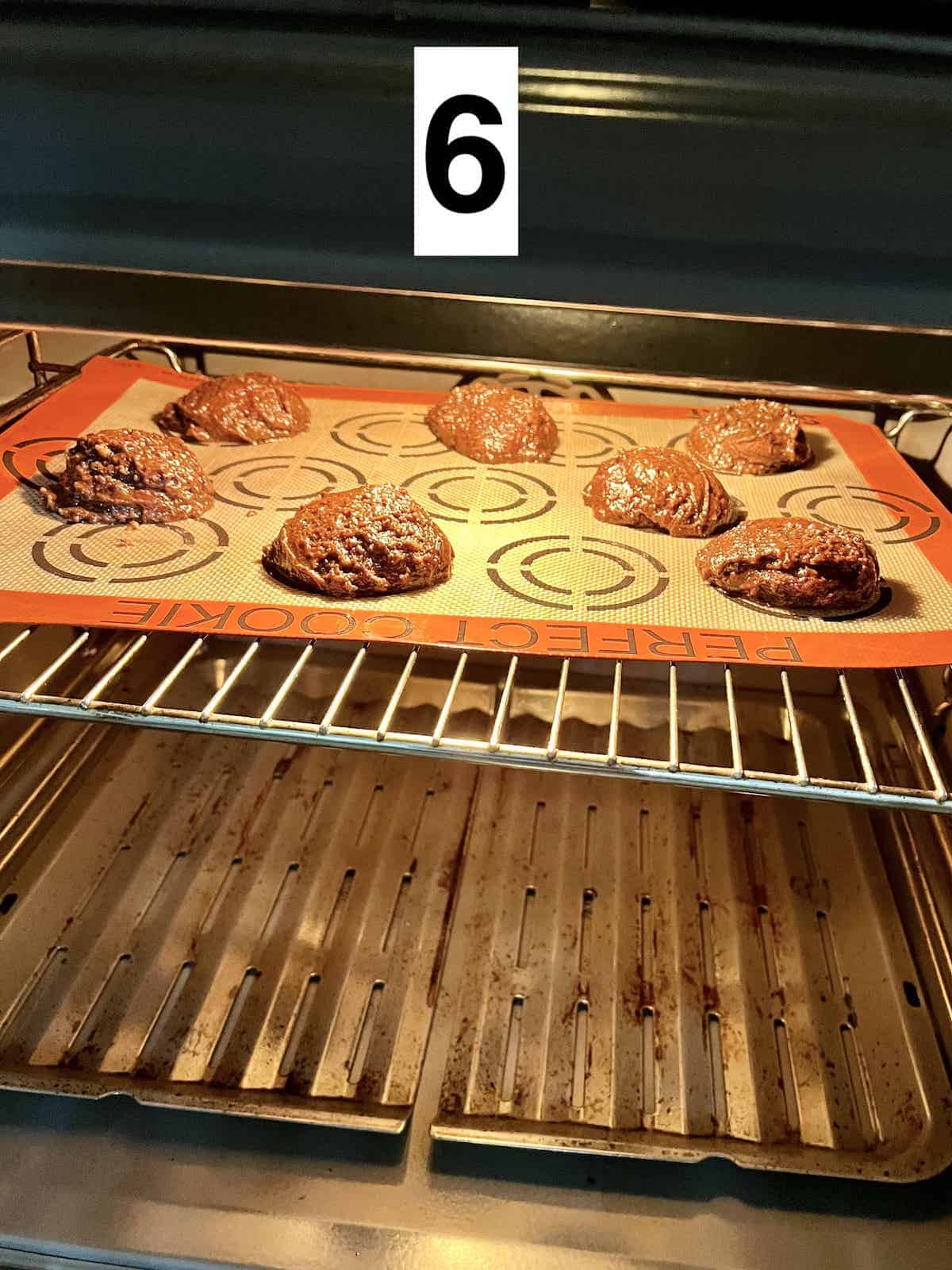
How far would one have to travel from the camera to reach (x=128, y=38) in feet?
2.20

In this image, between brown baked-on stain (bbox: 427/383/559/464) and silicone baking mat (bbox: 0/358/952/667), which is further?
brown baked-on stain (bbox: 427/383/559/464)

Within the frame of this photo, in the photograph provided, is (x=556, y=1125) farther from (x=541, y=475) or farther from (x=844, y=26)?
(x=844, y=26)

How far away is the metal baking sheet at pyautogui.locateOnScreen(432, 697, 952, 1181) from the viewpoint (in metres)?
1.08

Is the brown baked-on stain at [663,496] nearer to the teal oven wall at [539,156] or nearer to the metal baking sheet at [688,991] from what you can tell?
the metal baking sheet at [688,991]

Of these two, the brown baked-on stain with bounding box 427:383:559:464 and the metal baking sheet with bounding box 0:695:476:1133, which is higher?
the brown baked-on stain with bounding box 427:383:559:464

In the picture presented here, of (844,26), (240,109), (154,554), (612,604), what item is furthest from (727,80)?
(154,554)

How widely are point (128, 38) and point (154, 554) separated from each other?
0.71 m

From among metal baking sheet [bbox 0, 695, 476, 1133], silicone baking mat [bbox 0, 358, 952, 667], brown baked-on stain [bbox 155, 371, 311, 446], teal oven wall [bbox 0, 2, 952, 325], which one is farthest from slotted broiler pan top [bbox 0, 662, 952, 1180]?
teal oven wall [bbox 0, 2, 952, 325]

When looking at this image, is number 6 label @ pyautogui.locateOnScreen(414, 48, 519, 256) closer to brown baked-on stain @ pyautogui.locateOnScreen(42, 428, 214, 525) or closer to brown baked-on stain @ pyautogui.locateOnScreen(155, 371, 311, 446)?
brown baked-on stain @ pyautogui.locateOnScreen(42, 428, 214, 525)

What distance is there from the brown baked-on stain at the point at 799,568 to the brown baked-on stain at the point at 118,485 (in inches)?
30.9

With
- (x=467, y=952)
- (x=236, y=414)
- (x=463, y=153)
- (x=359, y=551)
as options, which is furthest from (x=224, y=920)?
(x=463, y=153)

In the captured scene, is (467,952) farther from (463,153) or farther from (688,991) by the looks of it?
(463,153)

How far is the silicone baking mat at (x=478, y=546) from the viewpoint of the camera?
1.13 meters

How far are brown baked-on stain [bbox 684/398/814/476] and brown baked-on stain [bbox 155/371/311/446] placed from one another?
73 centimetres
